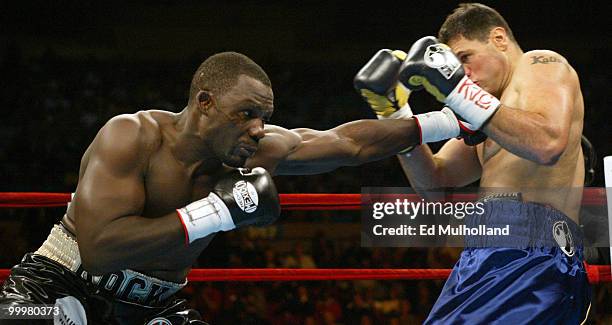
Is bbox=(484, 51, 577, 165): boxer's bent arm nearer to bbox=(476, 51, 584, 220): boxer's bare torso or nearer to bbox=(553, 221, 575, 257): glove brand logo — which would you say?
bbox=(476, 51, 584, 220): boxer's bare torso

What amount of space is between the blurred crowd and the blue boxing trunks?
2.05m

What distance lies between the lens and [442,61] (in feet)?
6.83

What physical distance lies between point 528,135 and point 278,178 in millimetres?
3802

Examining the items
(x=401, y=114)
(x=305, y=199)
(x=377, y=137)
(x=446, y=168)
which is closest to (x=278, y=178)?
(x=305, y=199)

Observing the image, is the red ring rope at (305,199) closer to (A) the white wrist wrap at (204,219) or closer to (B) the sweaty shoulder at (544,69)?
(B) the sweaty shoulder at (544,69)

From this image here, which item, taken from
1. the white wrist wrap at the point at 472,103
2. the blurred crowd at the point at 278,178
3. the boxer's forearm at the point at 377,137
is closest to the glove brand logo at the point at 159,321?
the boxer's forearm at the point at 377,137

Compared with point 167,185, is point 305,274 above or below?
below

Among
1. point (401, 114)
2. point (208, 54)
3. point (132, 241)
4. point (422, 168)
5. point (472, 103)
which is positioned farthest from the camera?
point (208, 54)

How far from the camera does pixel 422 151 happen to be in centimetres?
247

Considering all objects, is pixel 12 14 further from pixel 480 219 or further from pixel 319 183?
pixel 480 219

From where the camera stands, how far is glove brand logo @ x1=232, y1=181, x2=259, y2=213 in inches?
73.0

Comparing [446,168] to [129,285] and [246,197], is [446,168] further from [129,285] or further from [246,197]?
[129,285]

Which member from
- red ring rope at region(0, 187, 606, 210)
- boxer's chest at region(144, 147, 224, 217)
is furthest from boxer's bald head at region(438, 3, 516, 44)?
boxer's chest at region(144, 147, 224, 217)

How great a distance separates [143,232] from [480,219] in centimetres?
94
